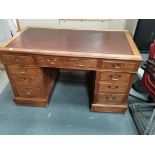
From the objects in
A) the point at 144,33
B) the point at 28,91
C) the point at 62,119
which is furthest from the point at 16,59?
the point at 144,33

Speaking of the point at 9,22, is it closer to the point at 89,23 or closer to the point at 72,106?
the point at 89,23

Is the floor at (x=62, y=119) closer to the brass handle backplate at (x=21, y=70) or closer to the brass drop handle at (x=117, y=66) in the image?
the brass handle backplate at (x=21, y=70)

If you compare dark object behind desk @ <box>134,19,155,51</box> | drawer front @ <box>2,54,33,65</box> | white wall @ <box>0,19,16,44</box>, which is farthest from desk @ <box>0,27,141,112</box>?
white wall @ <box>0,19,16,44</box>

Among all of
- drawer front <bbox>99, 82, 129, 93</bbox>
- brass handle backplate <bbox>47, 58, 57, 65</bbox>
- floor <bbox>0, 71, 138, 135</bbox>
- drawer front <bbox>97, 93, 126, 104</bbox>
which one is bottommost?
floor <bbox>0, 71, 138, 135</bbox>

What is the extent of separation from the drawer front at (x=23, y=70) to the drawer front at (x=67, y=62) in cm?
13

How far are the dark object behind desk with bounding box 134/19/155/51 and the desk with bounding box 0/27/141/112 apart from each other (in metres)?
0.34

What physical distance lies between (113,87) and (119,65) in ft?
0.85

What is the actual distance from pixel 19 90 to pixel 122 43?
1.18 metres

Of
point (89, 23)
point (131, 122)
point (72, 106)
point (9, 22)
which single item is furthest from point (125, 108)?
point (9, 22)

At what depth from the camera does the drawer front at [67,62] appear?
1.38m

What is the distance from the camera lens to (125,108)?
1.69 meters

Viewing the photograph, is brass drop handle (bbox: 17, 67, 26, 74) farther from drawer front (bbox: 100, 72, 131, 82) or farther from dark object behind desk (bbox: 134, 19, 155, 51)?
dark object behind desk (bbox: 134, 19, 155, 51)

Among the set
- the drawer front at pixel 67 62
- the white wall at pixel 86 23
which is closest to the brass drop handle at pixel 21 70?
the drawer front at pixel 67 62

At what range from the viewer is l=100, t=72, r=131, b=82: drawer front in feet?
4.74
